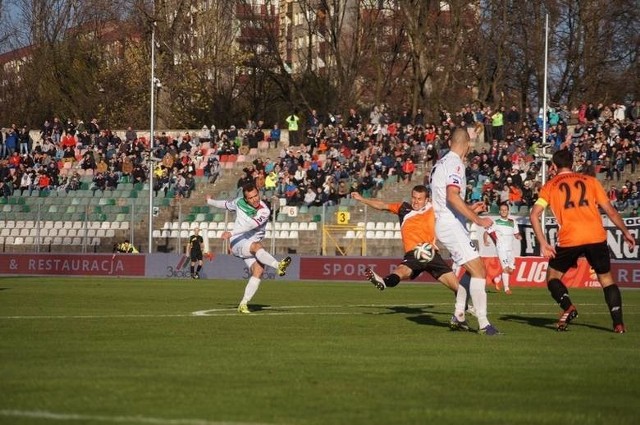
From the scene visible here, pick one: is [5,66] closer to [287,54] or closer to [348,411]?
[287,54]

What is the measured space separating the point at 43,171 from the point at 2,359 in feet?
156

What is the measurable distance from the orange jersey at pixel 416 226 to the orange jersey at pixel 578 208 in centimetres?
315

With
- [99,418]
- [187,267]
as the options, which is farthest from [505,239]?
[99,418]

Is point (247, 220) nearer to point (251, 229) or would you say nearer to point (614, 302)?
point (251, 229)

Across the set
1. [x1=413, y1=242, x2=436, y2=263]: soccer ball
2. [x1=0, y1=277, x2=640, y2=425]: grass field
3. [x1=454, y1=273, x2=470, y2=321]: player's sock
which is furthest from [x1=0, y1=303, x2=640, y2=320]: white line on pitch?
[x1=454, y1=273, x2=470, y2=321]: player's sock

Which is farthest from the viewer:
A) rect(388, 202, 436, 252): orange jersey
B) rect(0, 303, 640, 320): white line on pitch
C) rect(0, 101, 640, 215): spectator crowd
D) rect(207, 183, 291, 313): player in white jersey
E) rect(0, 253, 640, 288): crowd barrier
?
rect(0, 101, 640, 215): spectator crowd

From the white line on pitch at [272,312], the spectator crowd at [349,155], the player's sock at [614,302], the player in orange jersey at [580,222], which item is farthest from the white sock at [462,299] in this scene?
the spectator crowd at [349,155]

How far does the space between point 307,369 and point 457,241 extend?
4700 mm

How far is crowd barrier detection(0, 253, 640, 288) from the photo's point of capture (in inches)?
1544

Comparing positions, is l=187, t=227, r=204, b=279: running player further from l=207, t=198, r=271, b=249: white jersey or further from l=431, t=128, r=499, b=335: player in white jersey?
l=431, t=128, r=499, b=335: player in white jersey

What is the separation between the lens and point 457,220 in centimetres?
1636

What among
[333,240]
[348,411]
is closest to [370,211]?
[333,240]

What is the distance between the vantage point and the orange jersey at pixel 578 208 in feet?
55.1

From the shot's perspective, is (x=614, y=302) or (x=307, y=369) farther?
(x=614, y=302)
